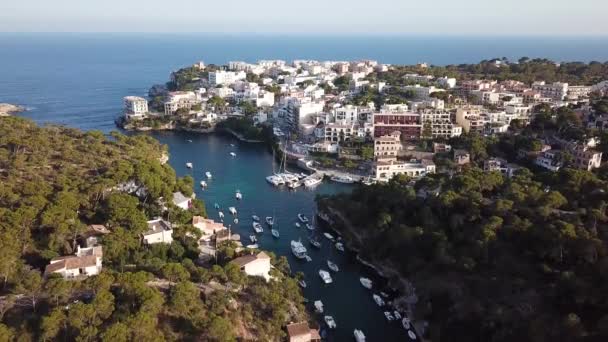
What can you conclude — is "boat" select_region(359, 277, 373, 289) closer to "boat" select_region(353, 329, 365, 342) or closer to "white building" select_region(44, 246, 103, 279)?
"boat" select_region(353, 329, 365, 342)

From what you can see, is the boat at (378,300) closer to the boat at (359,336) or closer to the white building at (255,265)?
the boat at (359,336)

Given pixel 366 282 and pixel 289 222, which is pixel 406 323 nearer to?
pixel 366 282

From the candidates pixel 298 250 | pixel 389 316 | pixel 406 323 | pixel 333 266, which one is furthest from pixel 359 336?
pixel 298 250

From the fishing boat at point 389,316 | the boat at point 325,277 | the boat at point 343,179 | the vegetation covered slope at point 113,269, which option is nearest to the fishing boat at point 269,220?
the vegetation covered slope at point 113,269

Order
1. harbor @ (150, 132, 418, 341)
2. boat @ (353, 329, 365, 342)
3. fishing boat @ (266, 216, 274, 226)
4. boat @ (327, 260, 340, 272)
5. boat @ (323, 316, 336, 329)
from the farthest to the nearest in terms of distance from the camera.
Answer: fishing boat @ (266, 216, 274, 226), boat @ (327, 260, 340, 272), harbor @ (150, 132, 418, 341), boat @ (323, 316, 336, 329), boat @ (353, 329, 365, 342)

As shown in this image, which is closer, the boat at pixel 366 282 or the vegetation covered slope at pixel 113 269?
the vegetation covered slope at pixel 113 269

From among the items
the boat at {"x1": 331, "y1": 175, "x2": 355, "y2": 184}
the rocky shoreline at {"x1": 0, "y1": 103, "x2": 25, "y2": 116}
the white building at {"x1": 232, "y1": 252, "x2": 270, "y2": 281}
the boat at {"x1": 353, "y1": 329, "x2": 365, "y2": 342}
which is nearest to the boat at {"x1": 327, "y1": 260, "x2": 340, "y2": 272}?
the white building at {"x1": 232, "y1": 252, "x2": 270, "y2": 281}
